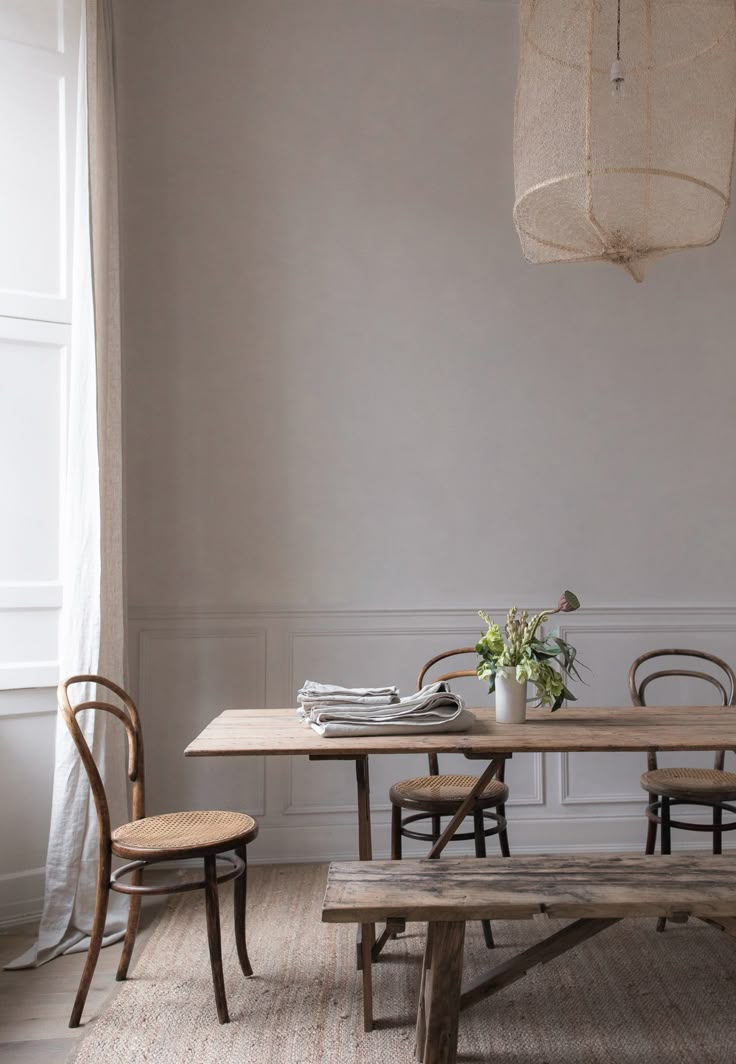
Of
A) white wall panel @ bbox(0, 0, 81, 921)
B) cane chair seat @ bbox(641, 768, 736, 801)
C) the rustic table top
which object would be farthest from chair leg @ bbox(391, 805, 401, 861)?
white wall panel @ bbox(0, 0, 81, 921)

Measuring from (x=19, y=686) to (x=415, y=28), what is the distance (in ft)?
10.6

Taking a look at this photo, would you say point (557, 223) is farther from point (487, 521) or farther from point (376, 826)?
point (376, 826)

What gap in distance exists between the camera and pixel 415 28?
158 inches

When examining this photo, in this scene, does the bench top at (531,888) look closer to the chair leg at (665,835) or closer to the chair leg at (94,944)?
the chair leg at (94,944)

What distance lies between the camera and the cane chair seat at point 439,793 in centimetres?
285

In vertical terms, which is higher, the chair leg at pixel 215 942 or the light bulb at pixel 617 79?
the light bulb at pixel 617 79

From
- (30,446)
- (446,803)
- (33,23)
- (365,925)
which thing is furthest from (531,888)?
(33,23)

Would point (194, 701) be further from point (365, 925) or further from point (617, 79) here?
point (617, 79)

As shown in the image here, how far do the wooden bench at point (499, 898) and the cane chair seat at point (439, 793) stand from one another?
626 millimetres

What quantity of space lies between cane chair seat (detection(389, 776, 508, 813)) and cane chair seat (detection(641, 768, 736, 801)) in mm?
540

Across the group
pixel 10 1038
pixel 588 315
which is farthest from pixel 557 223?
pixel 10 1038

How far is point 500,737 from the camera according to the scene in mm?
2369

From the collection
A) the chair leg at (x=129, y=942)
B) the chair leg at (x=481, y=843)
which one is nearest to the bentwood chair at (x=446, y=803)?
the chair leg at (x=481, y=843)

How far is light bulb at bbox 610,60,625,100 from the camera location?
2.12 meters
